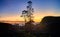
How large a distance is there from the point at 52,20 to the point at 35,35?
2828mm

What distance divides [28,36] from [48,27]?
231 cm

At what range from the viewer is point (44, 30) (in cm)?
1284

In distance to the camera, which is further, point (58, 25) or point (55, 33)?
point (58, 25)

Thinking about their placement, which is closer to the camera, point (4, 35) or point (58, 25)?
point (4, 35)

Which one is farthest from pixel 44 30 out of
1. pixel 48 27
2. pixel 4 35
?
pixel 4 35

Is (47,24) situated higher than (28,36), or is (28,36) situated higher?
(47,24)

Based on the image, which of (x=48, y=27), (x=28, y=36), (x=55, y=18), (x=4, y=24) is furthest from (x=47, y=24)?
(x=4, y=24)

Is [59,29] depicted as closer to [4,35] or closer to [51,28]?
[51,28]

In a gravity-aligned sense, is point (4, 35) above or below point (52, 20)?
below

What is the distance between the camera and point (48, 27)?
520 inches

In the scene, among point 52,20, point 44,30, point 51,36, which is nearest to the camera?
point 51,36

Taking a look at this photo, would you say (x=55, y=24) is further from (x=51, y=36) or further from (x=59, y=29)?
(x=51, y=36)

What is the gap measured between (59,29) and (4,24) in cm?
500

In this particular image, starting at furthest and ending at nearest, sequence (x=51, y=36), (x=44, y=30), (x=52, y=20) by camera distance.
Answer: (x=52, y=20) < (x=44, y=30) < (x=51, y=36)
